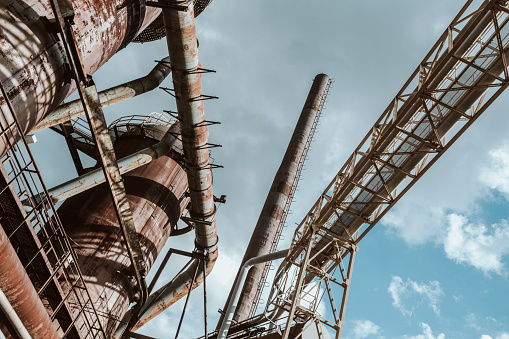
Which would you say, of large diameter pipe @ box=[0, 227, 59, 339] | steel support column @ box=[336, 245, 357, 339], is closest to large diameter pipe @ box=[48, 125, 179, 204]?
large diameter pipe @ box=[0, 227, 59, 339]

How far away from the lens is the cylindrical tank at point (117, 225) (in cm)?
1158

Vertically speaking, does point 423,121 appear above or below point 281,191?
below

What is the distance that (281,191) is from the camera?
25406 mm

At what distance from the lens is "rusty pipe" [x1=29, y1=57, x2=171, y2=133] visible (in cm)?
1097

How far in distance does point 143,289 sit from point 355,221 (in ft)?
20.9

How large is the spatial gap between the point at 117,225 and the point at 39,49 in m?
5.90

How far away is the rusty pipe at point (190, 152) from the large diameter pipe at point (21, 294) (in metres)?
5.75

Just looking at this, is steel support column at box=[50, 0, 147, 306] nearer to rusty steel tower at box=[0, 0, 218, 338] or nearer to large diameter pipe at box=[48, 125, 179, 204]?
rusty steel tower at box=[0, 0, 218, 338]

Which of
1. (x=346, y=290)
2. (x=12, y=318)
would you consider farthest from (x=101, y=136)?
(x=346, y=290)

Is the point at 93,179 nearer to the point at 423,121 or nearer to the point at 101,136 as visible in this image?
the point at 101,136

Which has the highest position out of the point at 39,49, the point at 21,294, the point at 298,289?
the point at 298,289

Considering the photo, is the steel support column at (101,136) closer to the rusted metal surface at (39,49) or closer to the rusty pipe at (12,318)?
the rusted metal surface at (39,49)

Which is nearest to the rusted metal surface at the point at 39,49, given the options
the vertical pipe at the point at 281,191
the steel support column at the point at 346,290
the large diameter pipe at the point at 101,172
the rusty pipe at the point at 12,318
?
the rusty pipe at the point at 12,318

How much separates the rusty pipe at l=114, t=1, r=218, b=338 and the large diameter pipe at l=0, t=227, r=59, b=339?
5.75 meters
